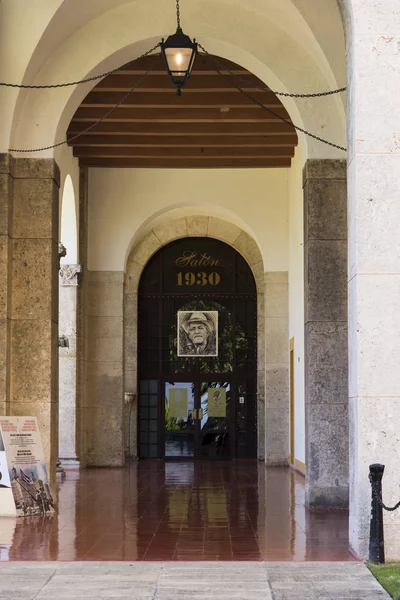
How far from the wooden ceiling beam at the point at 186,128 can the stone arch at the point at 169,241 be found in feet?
17.5

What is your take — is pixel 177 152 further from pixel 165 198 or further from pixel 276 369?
pixel 276 369

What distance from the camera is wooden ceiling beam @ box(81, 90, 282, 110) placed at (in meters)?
14.8

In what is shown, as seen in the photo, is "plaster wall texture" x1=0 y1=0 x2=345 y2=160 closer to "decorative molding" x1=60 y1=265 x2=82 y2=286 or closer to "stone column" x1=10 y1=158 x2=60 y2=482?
"stone column" x1=10 y1=158 x2=60 y2=482

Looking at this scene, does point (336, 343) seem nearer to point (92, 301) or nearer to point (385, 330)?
point (385, 330)

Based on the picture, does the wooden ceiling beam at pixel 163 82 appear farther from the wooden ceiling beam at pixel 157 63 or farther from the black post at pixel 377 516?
the black post at pixel 377 516

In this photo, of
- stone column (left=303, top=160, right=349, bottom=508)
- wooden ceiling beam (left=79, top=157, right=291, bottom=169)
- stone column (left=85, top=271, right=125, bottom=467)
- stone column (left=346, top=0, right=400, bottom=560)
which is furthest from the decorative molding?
stone column (left=346, top=0, right=400, bottom=560)

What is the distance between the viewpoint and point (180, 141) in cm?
1702

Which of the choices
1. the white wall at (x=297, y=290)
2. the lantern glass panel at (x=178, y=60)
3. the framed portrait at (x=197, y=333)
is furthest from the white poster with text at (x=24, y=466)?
the framed portrait at (x=197, y=333)

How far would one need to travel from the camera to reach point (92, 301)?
20.0 m

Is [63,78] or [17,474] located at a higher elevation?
[63,78]

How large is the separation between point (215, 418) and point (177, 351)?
1837mm

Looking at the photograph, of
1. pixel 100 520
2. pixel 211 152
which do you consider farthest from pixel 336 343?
pixel 211 152

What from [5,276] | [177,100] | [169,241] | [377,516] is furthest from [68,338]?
[377,516]

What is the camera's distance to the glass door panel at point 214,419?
22.0m
